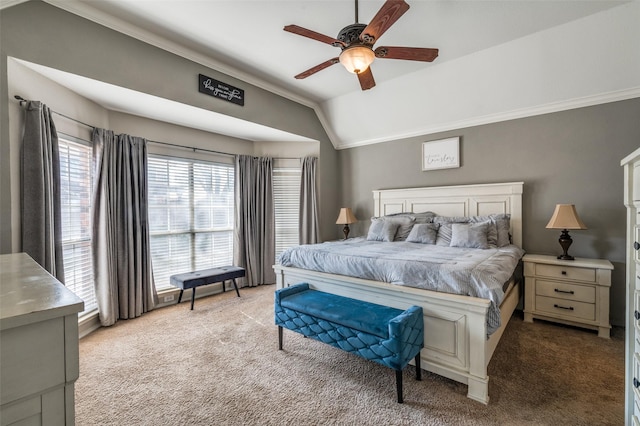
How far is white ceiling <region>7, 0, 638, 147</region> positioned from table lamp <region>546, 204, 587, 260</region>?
135 cm

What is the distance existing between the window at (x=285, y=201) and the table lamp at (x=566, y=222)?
353 centimetres

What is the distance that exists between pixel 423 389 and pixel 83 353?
2.94 metres

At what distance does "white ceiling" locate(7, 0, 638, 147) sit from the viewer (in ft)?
7.97

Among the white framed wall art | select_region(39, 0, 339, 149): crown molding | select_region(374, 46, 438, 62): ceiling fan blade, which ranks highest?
select_region(39, 0, 339, 149): crown molding

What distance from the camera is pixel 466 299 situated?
6.24 feet

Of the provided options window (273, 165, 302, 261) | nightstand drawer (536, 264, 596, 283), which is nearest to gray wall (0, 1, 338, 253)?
window (273, 165, 302, 261)

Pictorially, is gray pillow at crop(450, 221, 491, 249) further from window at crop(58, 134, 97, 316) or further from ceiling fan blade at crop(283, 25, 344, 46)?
window at crop(58, 134, 97, 316)

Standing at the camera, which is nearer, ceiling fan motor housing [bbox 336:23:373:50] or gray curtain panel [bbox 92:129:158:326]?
ceiling fan motor housing [bbox 336:23:373:50]

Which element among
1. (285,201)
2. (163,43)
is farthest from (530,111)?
(163,43)

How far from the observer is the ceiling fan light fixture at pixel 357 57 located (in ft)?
6.66

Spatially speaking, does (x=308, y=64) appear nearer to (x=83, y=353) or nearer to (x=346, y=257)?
(x=346, y=257)

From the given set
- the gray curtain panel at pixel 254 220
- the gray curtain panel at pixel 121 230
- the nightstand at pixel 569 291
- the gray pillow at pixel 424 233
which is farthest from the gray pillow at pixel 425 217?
the gray curtain panel at pixel 121 230

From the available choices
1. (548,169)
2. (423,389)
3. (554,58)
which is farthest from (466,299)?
(554,58)

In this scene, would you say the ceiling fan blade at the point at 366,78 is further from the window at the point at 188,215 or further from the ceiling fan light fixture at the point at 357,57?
the window at the point at 188,215
